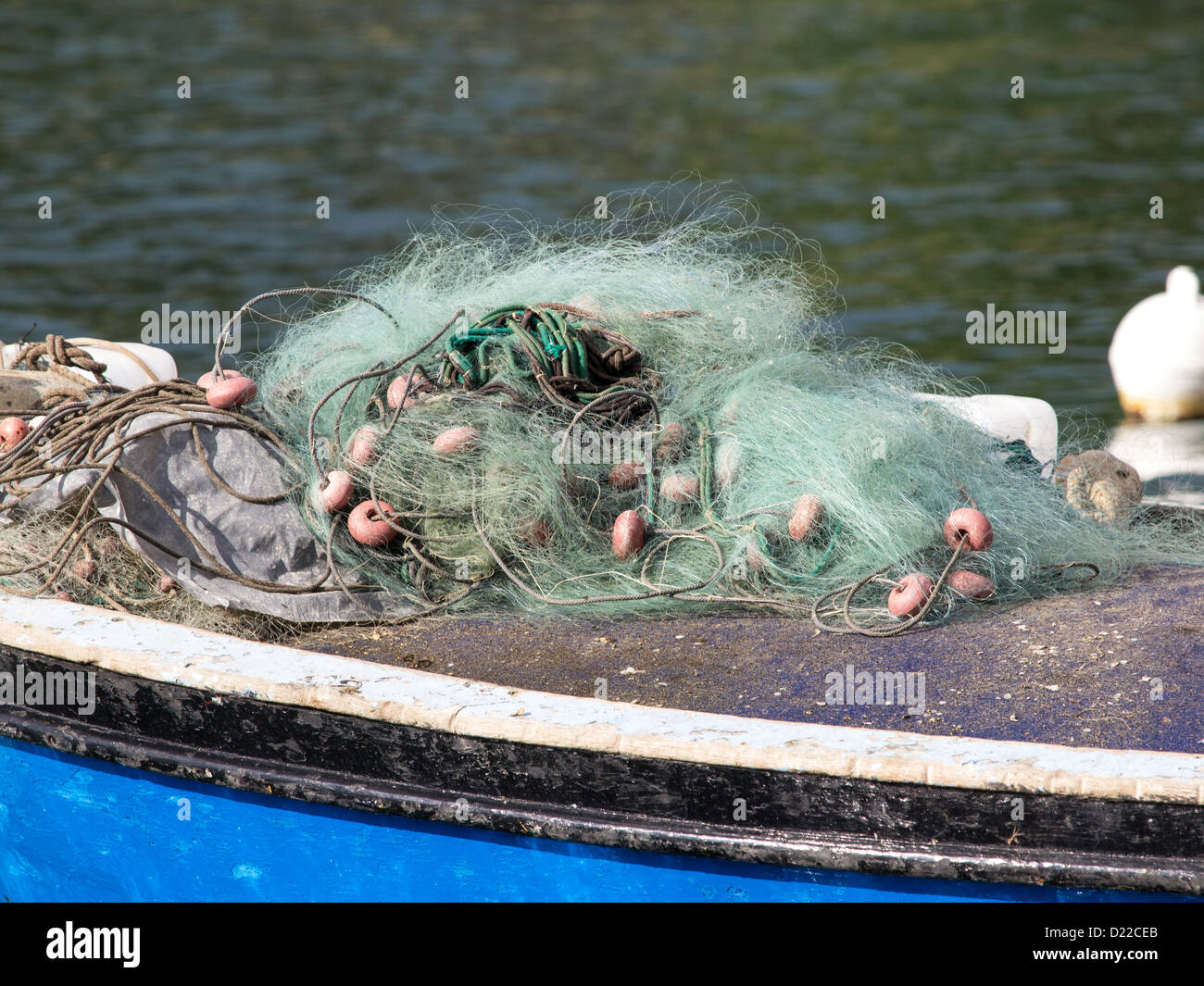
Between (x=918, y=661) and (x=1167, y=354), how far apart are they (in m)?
6.31

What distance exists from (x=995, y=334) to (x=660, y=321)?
8.00 m

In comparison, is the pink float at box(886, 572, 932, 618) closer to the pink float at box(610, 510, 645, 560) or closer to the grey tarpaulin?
the pink float at box(610, 510, 645, 560)

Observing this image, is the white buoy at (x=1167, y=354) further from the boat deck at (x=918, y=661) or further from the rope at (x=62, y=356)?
the rope at (x=62, y=356)

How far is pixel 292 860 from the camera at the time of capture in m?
3.33

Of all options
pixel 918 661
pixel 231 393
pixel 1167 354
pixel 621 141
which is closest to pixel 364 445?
pixel 231 393

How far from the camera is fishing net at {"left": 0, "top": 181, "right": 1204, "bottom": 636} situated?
3.60 metres

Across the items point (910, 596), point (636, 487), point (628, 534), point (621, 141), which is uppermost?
point (621, 141)

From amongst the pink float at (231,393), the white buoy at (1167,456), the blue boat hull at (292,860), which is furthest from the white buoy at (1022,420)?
the pink float at (231,393)

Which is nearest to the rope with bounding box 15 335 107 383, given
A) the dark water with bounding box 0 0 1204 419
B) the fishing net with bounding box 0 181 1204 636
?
Result: the fishing net with bounding box 0 181 1204 636

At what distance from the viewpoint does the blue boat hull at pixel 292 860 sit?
296cm

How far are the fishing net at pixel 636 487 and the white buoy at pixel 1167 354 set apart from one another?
5251 mm

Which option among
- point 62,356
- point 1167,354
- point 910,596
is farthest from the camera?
point 1167,354

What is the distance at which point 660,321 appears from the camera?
4.08m

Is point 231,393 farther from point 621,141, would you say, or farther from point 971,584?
point 621,141
